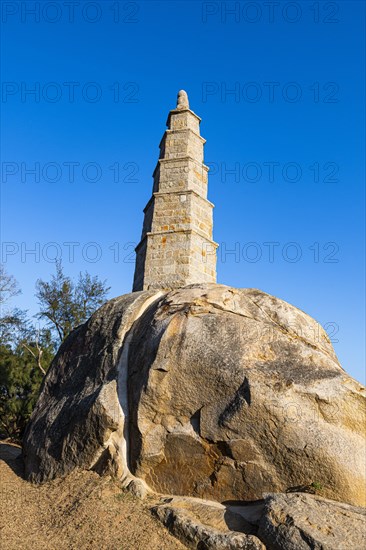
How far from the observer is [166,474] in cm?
575

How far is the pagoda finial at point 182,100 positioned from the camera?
11903 millimetres

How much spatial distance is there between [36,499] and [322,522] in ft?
12.3

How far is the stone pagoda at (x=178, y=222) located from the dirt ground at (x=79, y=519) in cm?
452

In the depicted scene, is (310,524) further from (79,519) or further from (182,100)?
(182,100)

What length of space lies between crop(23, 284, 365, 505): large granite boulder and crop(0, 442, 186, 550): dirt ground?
34 centimetres

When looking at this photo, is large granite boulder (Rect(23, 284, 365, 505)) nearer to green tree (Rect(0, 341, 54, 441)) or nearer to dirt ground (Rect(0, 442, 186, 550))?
dirt ground (Rect(0, 442, 186, 550))

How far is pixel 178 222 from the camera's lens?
10.1 m

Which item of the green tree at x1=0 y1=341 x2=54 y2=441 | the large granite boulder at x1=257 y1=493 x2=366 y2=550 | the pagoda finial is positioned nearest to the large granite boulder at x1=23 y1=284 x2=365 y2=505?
the large granite boulder at x1=257 y1=493 x2=366 y2=550

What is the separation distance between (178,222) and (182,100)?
3.90 metres

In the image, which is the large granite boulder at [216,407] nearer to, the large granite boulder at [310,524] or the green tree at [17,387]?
the large granite boulder at [310,524]

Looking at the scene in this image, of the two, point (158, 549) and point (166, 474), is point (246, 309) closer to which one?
point (166, 474)

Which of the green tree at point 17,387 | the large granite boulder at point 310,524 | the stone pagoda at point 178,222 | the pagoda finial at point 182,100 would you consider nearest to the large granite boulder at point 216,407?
the large granite boulder at point 310,524

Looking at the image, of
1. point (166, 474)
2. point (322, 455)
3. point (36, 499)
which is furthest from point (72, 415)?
point (322, 455)

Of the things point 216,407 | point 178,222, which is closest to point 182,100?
point 178,222
